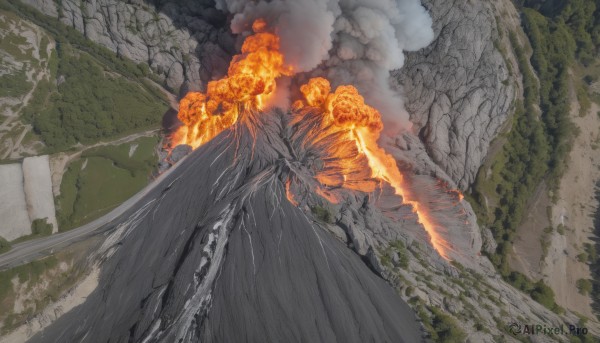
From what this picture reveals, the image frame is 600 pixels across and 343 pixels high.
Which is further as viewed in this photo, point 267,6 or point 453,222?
point 267,6

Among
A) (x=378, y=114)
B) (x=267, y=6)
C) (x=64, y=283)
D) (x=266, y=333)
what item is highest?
(x=267, y=6)

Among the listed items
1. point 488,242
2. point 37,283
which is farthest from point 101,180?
point 488,242

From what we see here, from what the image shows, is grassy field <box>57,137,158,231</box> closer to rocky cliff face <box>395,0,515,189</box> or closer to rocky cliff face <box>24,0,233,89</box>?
rocky cliff face <box>24,0,233,89</box>

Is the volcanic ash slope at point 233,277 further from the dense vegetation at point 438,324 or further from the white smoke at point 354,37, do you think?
the white smoke at point 354,37

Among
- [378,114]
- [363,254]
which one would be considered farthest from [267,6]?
[363,254]

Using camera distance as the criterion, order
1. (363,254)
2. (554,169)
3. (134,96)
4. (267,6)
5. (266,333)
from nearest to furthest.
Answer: (266,333)
(363,254)
(554,169)
(267,6)
(134,96)

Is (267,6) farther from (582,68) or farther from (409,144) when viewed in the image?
(582,68)

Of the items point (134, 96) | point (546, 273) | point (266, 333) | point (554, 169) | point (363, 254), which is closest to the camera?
point (266, 333)
